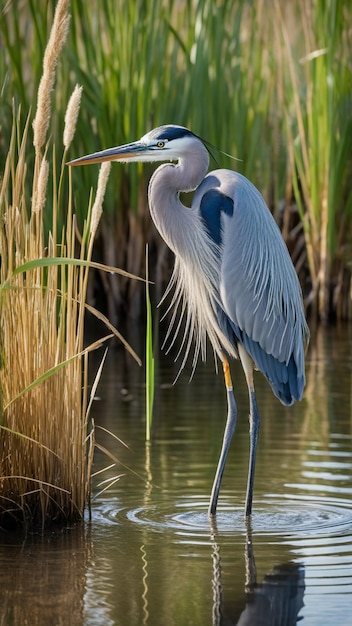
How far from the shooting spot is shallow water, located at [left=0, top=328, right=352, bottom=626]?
3.56 metres

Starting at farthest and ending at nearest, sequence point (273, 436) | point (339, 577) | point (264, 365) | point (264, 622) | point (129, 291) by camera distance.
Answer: point (129, 291) → point (273, 436) → point (264, 365) → point (339, 577) → point (264, 622)

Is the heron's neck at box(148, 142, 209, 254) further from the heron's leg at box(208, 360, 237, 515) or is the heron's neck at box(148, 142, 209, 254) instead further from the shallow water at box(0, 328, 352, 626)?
the shallow water at box(0, 328, 352, 626)

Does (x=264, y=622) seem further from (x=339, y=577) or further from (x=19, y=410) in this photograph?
(x=19, y=410)

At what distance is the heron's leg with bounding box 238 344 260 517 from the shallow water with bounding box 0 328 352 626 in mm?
97

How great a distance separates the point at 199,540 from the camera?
435 cm

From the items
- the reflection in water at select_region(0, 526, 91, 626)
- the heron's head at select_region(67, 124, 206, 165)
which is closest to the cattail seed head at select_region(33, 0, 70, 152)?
the heron's head at select_region(67, 124, 206, 165)

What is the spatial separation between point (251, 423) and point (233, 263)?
0.63 metres

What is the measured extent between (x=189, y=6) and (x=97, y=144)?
1.28 meters

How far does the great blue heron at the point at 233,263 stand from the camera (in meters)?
4.95

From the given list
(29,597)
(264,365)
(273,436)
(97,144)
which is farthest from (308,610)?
(97,144)

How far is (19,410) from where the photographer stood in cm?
436

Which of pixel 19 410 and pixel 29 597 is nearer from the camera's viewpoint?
pixel 29 597

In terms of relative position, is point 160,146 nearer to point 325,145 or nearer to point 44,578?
point 44,578

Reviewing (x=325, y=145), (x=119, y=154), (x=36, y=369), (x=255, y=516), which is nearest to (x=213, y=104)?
(x=325, y=145)
